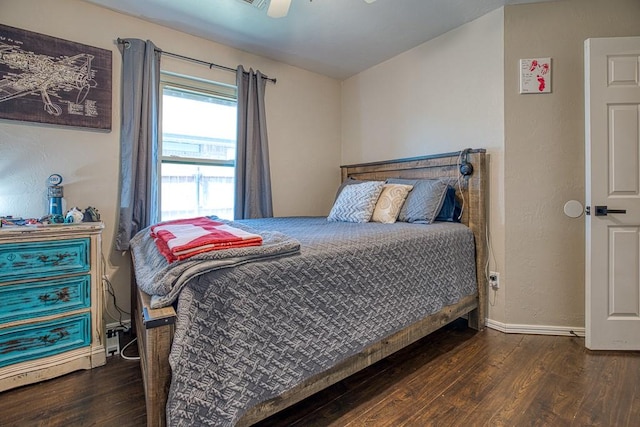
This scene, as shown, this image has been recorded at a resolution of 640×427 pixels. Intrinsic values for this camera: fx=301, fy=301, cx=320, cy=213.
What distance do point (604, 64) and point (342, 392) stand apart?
100 inches

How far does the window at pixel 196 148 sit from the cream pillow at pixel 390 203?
1.43m

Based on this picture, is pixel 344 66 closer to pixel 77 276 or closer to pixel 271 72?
pixel 271 72

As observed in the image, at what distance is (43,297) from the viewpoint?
5.40 feet

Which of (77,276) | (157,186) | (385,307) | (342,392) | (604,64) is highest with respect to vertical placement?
(604,64)

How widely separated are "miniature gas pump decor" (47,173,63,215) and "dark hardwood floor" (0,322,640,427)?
3.32 ft

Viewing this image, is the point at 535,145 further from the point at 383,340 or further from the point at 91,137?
the point at 91,137

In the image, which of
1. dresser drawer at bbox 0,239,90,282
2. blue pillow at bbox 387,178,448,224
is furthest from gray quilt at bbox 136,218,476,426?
dresser drawer at bbox 0,239,90,282

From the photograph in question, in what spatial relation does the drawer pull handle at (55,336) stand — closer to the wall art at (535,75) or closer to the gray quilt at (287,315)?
the gray quilt at (287,315)

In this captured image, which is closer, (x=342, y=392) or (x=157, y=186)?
(x=342, y=392)

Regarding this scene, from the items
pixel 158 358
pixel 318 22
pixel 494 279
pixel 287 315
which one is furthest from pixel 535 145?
pixel 158 358

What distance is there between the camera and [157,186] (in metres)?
2.47

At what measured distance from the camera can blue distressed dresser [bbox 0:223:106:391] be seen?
1560 millimetres

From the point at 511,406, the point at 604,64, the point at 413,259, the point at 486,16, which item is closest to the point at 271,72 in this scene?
the point at 486,16

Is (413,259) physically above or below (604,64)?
below
